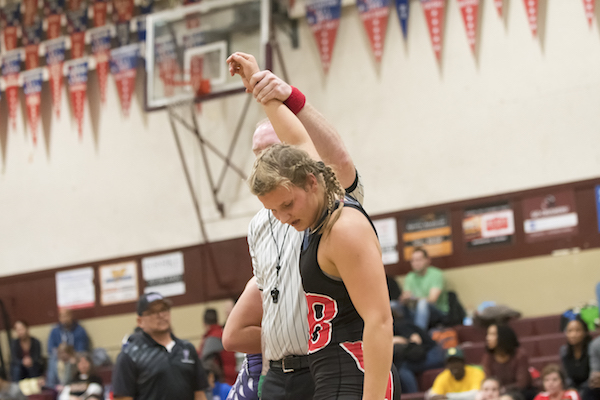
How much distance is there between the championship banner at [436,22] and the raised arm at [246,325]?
25.8ft

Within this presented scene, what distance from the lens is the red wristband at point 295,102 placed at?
109 inches

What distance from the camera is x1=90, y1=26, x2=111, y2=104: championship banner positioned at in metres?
12.6

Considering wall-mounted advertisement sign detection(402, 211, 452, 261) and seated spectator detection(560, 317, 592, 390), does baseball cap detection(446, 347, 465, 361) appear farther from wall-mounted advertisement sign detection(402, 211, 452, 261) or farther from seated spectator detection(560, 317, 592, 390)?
wall-mounted advertisement sign detection(402, 211, 452, 261)

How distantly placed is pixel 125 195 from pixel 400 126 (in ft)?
15.1

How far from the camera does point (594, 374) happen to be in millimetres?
6922

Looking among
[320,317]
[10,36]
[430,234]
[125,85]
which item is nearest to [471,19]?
[430,234]

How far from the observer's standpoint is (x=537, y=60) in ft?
32.6

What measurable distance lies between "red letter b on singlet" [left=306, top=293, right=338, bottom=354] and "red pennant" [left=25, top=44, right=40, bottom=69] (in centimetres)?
1174

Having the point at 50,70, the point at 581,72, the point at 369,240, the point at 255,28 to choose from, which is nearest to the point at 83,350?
the point at 50,70

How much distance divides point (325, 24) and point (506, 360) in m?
5.66

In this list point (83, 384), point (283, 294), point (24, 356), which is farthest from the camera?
point (24, 356)

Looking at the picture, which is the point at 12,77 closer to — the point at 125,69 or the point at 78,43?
the point at 78,43

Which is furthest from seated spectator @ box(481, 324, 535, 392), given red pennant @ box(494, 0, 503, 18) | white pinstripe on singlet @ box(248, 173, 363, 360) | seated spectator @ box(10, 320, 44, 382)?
seated spectator @ box(10, 320, 44, 382)

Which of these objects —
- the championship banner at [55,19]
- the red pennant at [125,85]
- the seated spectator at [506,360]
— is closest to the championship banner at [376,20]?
the red pennant at [125,85]
